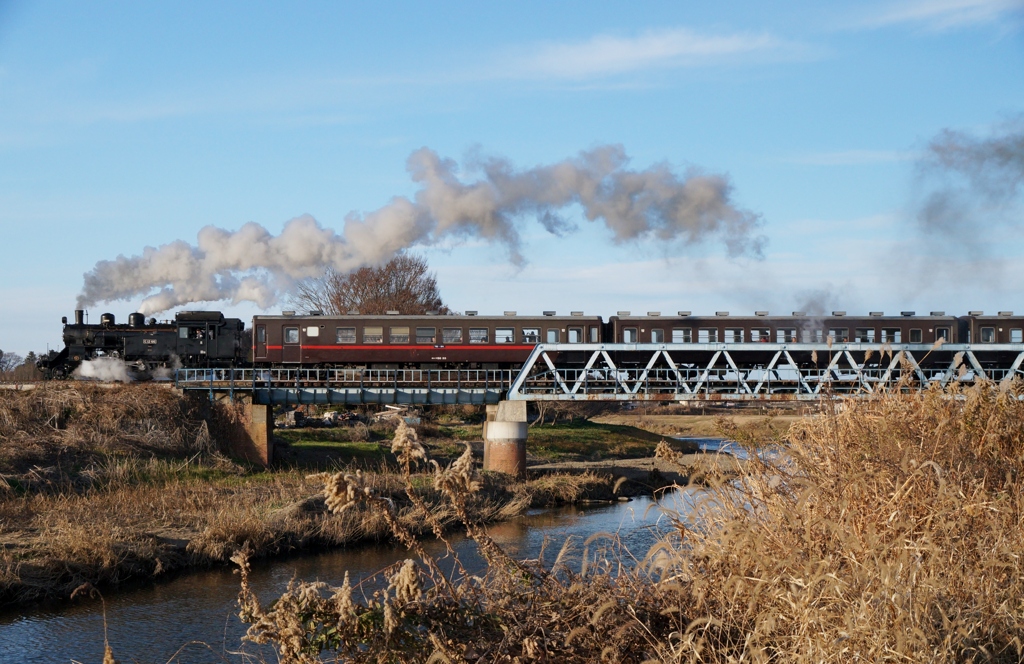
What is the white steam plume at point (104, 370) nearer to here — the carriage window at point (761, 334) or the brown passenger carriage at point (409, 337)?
the brown passenger carriage at point (409, 337)

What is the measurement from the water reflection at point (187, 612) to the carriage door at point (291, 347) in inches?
782

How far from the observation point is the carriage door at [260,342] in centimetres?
4109

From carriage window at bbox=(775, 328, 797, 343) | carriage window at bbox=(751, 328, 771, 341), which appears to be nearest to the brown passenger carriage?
carriage window at bbox=(751, 328, 771, 341)

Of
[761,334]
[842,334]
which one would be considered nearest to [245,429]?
[761,334]

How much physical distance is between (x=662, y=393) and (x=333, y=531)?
1789cm

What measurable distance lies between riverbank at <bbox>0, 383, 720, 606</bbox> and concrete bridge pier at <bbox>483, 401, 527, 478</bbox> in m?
1.05

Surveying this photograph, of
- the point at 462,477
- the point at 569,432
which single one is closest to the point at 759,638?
the point at 462,477

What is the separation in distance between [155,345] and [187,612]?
30.7 m

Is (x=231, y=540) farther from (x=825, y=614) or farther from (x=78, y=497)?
(x=825, y=614)

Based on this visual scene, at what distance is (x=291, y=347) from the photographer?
4112 centimetres

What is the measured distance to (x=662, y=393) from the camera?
3675 centimetres

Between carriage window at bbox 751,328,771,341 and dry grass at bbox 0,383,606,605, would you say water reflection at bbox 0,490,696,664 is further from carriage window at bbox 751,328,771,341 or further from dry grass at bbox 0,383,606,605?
carriage window at bbox 751,328,771,341

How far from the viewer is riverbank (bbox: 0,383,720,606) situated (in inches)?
727

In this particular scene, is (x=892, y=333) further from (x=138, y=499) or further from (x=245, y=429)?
(x=138, y=499)
